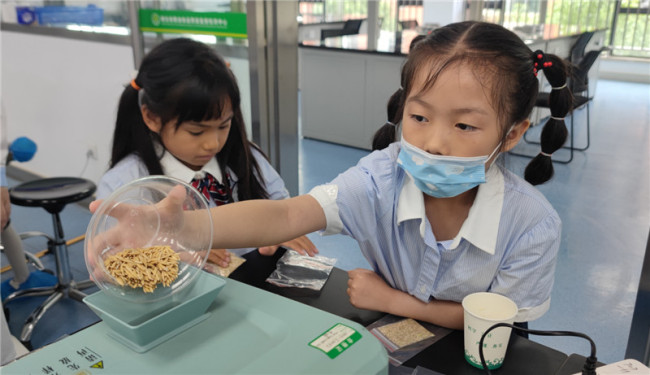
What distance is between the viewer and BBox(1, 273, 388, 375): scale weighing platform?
1.93 ft

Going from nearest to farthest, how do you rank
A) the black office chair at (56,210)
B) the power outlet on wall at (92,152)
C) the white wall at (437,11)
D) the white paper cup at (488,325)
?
1. the white paper cup at (488,325)
2. the black office chair at (56,210)
3. the power outlet on wall at (92,152)
4. the white wall at (437,11)

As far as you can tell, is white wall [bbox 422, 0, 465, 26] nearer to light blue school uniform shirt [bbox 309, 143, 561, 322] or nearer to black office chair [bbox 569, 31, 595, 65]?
black office chair [bbox 569, 31, 595, 65]

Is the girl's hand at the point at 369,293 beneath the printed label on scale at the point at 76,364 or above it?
beneath

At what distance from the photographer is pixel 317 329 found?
0.65 metres

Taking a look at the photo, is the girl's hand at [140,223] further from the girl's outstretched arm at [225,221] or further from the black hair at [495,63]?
the black hair at [495,63]

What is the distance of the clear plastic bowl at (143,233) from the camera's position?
0.63 m

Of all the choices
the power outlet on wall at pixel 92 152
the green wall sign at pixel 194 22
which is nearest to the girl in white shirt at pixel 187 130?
the green wall sign at pixel 194 22

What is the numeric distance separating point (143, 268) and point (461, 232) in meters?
0.58

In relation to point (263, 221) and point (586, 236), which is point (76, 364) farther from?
point (586, 236)

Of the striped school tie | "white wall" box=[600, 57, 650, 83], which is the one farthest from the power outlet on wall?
"white wall" box=[600, 57, 650, 83]

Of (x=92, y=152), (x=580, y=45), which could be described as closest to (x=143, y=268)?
(x=92, y=152)

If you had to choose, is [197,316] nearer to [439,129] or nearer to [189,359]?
[189,359]

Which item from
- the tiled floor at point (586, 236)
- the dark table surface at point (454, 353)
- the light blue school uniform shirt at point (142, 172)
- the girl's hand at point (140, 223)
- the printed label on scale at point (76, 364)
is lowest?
the tiled floor at point (586, 236)

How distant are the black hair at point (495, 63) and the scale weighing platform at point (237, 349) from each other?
46cm
